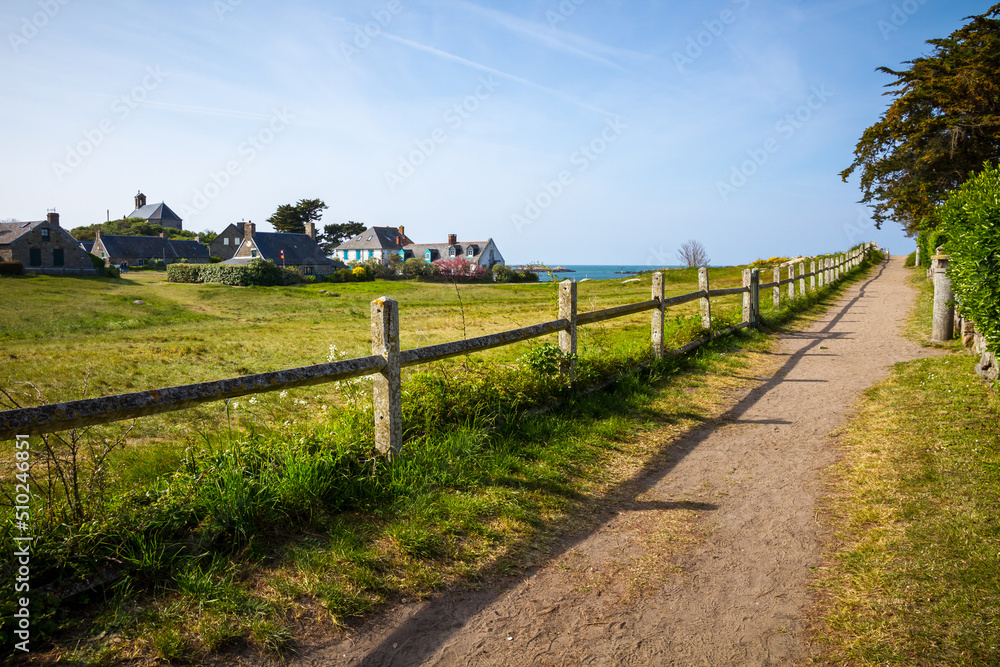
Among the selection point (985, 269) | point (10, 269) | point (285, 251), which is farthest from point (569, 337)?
point (285, 251)

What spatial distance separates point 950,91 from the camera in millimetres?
24719

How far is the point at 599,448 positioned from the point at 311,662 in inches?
136

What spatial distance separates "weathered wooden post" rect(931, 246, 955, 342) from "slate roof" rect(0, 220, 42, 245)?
65.9 m

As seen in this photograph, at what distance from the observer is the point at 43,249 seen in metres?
53.9

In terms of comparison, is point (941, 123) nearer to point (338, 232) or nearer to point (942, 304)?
point (942, 304)

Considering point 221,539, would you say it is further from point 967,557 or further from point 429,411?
point 967,557

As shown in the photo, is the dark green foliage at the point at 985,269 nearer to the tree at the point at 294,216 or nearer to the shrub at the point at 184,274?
the shrub at the point at 184,274

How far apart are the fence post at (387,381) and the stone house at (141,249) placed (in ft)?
318

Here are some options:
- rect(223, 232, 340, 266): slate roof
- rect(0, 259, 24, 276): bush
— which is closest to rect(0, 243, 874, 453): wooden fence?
rect(0, 259, 24, 276): bush

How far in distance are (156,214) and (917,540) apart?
147066 millimetres

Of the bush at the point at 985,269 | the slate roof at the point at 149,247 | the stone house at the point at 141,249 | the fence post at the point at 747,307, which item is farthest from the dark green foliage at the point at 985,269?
the slate roof at the point at 149,247

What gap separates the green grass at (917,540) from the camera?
2.72 m

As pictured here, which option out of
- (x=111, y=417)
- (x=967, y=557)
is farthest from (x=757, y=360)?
(x=111, y=417)

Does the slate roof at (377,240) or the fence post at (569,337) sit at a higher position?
the slate roof at (377,240)
